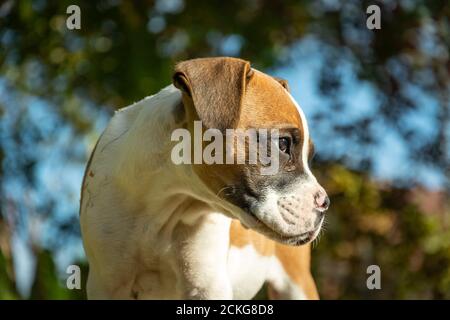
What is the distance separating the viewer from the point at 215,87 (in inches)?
137

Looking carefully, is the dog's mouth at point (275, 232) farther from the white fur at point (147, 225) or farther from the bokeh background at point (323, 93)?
the bokeh background at point (323, 93)

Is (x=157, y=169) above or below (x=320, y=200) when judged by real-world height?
above

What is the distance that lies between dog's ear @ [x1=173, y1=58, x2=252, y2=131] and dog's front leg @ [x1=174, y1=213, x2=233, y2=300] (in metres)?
0.71

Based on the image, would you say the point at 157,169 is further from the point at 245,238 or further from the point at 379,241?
the point at 379,241

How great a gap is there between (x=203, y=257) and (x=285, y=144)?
2.38ft

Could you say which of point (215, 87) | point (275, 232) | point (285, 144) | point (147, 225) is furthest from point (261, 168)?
point (147, 225)

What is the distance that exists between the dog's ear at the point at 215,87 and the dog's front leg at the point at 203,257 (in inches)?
28.0

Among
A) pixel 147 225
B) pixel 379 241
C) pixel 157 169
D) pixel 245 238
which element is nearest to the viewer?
pixel 157 169

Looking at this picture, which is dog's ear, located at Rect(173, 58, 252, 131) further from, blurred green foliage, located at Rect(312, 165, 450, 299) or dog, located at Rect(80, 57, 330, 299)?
blurred green foliage, located at Rect(312, 165, 450, 299)

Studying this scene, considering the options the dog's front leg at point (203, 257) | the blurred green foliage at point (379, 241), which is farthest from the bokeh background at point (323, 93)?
the dog's front leg at point (203, 257)

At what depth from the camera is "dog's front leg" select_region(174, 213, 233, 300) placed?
3.98 metres

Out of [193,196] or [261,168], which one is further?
[193,196]

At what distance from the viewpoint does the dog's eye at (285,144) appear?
3570 mm
